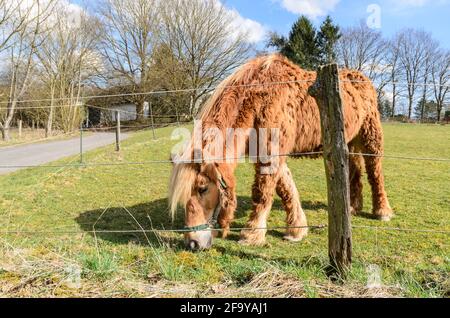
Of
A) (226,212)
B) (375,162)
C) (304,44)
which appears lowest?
(226,212)

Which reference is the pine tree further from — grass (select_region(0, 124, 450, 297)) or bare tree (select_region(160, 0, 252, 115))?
grass (select_region(0, 124, 450, 297))

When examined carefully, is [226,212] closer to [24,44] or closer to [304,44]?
[24,44]

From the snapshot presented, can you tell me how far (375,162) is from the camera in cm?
518

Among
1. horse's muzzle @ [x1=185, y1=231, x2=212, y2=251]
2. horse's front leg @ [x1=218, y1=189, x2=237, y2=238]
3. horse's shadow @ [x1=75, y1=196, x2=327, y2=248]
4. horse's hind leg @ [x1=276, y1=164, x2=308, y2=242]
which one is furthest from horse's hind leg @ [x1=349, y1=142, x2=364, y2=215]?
horse's muzzle @ [x1=185, y1=231, x2=212, y2=251]

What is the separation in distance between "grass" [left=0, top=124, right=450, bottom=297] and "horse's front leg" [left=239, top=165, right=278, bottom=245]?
16 centimetres

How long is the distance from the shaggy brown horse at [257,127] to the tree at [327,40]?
102 feet

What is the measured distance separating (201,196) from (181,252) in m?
0.61

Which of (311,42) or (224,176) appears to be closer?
(224,176)

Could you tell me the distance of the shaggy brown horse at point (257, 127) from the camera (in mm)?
3502

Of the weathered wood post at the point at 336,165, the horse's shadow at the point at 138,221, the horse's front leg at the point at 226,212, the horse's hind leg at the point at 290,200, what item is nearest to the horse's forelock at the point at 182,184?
the horse's front leg at the point at 226,212

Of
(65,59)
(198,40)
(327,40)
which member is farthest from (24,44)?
(327,40)

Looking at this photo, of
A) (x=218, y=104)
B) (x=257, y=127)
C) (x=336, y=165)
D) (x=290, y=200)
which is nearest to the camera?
(x=336, y=165)

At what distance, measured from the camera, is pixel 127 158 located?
11.6 meters
